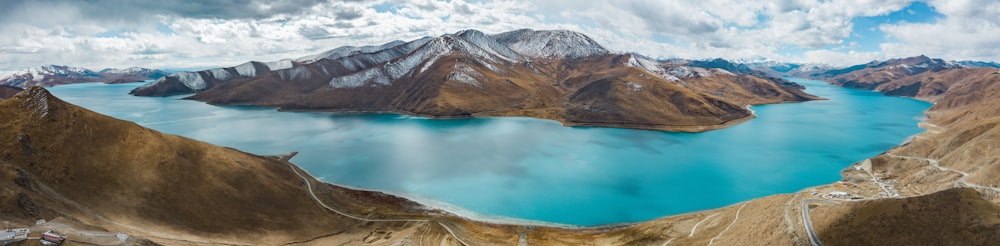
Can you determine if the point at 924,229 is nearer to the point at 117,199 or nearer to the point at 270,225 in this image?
the point at 270,225

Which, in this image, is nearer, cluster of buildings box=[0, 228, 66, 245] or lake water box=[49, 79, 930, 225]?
cluster of buildings box=[0, 228, 66, 245]

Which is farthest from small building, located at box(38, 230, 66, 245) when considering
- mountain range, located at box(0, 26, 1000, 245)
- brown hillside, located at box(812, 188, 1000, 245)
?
brown hillside, located at box(812, 188, 1000, 245)

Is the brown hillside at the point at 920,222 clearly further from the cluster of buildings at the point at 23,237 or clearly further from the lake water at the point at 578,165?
the cluster of buildings at the point at 23,237

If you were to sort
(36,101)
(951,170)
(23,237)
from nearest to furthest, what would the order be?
(23,237)
(36,101)
(951,170)

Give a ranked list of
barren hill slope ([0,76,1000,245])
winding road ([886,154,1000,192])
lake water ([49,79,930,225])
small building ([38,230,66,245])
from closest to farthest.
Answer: small building ([38,230,66,245]), barren hill slope ([0,76,1000,245]), winding road ([886,154,1000,192]), lake water ([49,79,930,225])

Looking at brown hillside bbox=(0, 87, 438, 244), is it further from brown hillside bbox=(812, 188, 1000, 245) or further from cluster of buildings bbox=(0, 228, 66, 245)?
brown hillside bbox=(812, 188, 1000, 245)

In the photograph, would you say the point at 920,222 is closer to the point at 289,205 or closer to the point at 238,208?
the point at 289,205

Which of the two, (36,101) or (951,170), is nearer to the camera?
(36,101)

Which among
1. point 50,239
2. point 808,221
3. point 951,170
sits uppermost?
point 951,170

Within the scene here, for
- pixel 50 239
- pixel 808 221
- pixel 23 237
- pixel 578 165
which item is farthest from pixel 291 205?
pixel 808 221

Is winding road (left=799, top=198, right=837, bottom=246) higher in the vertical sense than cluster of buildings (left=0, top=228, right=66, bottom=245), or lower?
lower
